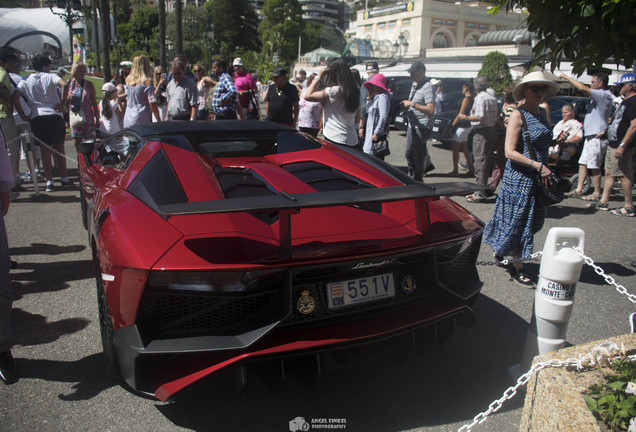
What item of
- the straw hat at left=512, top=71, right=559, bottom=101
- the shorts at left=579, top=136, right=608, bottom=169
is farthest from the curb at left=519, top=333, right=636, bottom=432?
the shorts at left=579, top=136, right=608, bottom=169

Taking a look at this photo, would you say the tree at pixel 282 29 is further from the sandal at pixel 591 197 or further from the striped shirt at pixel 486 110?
the sandal at pixel 591 197

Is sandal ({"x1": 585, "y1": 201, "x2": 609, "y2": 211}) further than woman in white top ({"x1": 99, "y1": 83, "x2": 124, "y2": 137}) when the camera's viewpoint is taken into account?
No

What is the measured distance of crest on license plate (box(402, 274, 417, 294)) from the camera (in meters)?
2.49

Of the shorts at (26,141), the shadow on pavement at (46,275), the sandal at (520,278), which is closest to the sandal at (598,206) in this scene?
the sandal at (520,278)

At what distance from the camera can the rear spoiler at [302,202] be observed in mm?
1918

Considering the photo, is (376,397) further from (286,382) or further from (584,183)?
(584,183)

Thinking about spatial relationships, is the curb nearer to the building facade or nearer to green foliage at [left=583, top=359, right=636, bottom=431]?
green foliage at [left=583, top=359, right=636, bottom=431]

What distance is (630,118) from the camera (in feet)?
21.0

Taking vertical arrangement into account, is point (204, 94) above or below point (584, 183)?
above

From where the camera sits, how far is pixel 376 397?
103 inches

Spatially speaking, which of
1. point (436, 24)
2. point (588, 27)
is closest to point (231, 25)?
point (436, 24)

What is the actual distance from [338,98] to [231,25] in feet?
305

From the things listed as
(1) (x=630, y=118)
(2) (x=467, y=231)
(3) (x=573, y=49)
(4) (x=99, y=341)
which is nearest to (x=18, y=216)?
(4) (x=99, y=341)

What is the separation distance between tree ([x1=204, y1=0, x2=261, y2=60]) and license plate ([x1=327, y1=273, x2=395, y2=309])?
9238 centimetres
